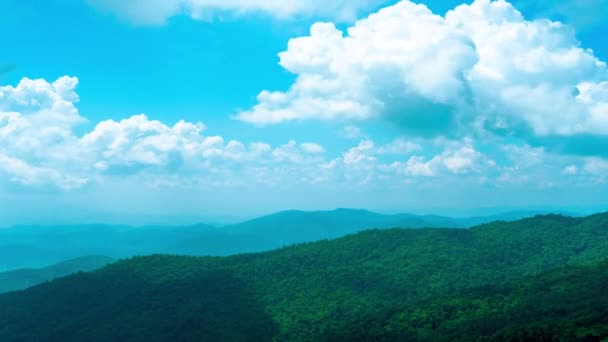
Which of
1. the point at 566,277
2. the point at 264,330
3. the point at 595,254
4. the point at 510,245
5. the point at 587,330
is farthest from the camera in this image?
the point at 510,245

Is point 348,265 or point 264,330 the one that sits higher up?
point 348,265

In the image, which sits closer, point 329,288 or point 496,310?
point 496,310

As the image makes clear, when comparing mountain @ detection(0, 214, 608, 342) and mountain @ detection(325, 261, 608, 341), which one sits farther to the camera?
mountain @ detection(0, 214, 608, 342)

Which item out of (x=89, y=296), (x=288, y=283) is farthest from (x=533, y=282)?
(x=89, y=296)

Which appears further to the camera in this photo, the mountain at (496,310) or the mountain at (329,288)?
the mountain at (329,288)

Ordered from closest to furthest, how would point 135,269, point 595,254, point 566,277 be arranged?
point 566,277 < point 595,254 < point 135,269

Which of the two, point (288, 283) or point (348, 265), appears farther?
point (348, 265)

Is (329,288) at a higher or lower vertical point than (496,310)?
lower

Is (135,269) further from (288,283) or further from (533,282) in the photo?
(533,282)
